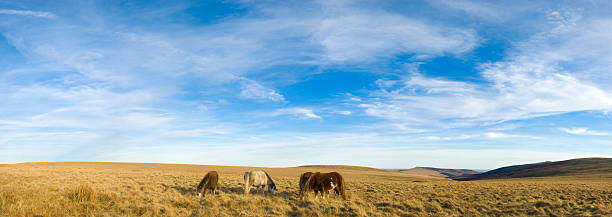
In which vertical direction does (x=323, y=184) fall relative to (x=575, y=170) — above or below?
above

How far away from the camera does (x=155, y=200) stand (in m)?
13.6

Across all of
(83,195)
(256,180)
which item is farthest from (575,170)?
(83,195)

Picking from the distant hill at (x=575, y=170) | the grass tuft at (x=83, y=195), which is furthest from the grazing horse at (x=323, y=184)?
the distant hill at (x=575, y=170)

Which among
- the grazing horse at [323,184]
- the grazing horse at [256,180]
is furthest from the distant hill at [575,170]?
the grazing horse at [256,180]

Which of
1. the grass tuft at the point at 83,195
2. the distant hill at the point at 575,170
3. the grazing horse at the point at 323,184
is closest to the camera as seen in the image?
the grass tuft at the point at 83,195

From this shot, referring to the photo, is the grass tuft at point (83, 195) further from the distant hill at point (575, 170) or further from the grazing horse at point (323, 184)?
the distant hill at point (575, 170)

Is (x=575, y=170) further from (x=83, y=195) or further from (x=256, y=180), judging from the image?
(x=83, y=195)

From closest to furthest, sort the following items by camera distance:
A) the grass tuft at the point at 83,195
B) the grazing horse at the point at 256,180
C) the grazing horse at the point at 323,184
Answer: the grass tuft at the point at 83,195 < the grazing horse at the point at 323,184 < the grazing horse at the point at 256,180

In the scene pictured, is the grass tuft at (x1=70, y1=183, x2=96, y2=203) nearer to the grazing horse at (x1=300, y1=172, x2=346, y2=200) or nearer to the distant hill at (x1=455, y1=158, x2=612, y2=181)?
the grazing horse at (x1=300, y1=172, x2=346, y2=200)

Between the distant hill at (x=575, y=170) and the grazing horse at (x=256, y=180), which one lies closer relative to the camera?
the grazing horse at (x=256, y=180)

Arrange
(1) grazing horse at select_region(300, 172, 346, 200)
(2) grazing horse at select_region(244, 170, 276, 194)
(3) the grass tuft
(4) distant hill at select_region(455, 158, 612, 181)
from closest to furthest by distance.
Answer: (3) the grass tuft < (1) grazing horse at select_region(300, 172, 346, 200) < (2) grazing horse at select_region(244, 170, 276, 194) < (4) distant hill at select_region(455, 158, 612, 181)

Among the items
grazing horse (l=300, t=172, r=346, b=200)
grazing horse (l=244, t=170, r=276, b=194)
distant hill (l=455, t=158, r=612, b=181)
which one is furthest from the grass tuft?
distant hill (l=455, t=158, r=612, b=181)

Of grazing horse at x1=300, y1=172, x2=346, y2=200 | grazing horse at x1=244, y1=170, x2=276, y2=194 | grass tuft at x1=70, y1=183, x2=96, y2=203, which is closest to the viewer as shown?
grass tuft at x1=70, y1=183, x2=96, y2=203

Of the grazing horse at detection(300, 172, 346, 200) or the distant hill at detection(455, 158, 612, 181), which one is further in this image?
the distant hill at detection(455, 158, 612, 181)
